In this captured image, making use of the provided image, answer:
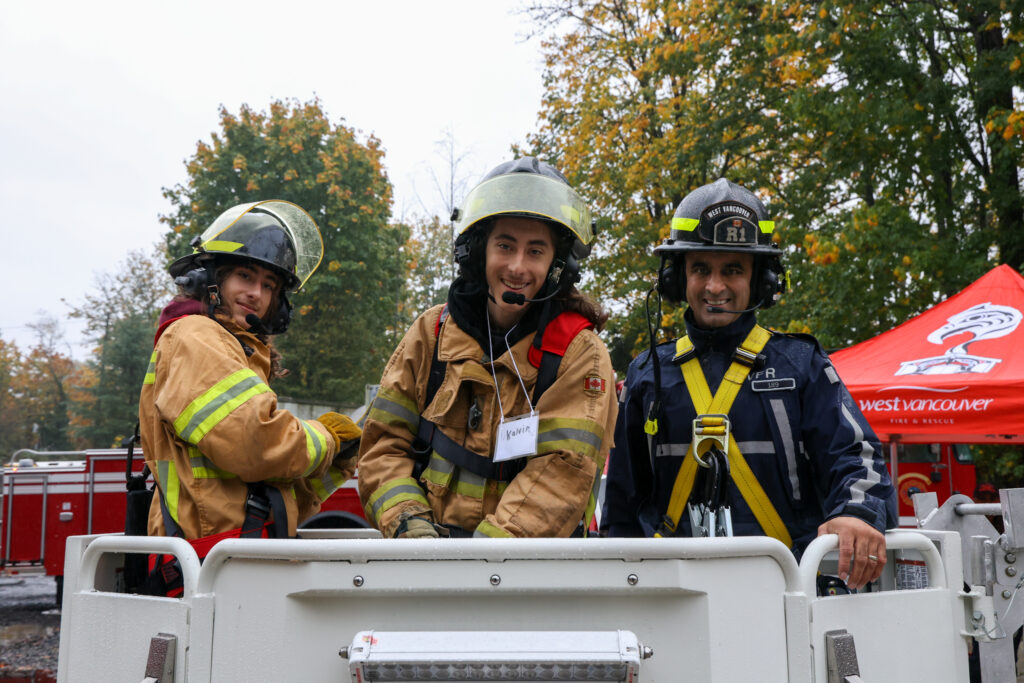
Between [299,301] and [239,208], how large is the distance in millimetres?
25410

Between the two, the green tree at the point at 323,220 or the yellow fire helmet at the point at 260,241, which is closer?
the yellow fire helmet at the point at 260,241

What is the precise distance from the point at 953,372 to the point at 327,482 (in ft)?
20.6

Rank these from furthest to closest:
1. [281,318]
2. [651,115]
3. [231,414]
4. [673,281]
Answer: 1. [651,115]
2. [281,318]
3. [673,281]
4. [231,414]

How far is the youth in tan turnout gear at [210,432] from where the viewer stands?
2.56 meters

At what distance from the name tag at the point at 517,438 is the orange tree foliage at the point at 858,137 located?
8.89 m

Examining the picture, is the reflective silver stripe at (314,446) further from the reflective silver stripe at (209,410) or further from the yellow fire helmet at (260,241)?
the yellow fire helmet at (260,241)

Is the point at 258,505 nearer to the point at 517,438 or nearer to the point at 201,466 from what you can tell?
the point at 201,466

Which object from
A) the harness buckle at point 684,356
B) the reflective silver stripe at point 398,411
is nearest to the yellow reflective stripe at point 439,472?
the reflective silver stripe at point 398,411

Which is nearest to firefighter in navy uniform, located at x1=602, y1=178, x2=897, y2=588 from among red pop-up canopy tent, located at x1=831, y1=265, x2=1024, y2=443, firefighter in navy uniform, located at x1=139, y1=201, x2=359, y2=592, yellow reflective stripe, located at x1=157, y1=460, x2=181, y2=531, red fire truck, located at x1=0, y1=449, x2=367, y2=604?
firefighter in navy uniform, located at x1=139, y1=201, x2=359, y2=592

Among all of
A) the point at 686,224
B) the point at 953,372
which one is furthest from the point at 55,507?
the point at 686,224

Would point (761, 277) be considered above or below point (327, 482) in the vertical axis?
above

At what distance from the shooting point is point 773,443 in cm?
279

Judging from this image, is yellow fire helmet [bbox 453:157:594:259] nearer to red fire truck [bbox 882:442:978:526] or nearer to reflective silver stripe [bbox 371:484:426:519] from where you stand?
reflective silver stripe [bbox 371:484:426:519]

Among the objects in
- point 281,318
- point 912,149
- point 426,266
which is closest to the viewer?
point 281,318
